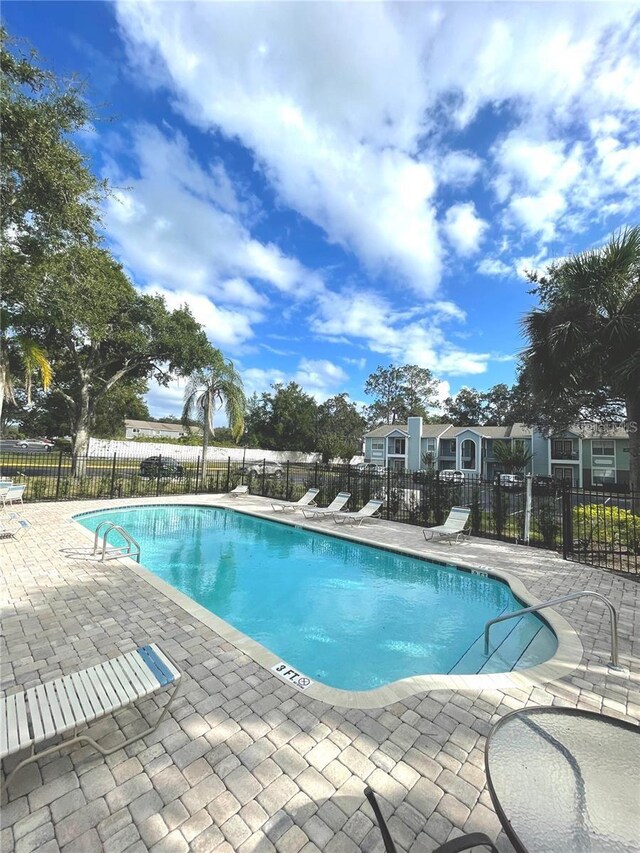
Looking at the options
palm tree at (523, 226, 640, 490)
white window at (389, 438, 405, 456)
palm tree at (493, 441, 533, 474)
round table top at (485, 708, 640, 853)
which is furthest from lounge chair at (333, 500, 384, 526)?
white window at (389, 438, 405, 456)

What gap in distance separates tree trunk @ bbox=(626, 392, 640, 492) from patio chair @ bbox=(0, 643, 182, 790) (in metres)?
10.5

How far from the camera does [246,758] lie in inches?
91.9

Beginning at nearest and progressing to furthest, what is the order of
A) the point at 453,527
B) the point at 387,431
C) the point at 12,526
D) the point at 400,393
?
the point at 12,526 < the point at 453,527 < the point at 387,431 < the point at 400,393

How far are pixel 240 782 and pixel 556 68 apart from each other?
977 centimetres

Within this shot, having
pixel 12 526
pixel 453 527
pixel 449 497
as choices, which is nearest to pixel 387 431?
pixel 449 497

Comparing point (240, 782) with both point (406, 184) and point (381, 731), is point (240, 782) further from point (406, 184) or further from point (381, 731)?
point (406, 184)

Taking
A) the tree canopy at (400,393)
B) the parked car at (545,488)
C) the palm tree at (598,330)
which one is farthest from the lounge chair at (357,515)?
the tree canopy at (400,393)

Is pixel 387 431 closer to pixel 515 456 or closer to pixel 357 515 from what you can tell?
pixel 515 456

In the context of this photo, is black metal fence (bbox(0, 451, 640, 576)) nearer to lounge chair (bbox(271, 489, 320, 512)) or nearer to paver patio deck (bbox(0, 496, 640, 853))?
lounge chair (bbox(271, 489, 320, 512))

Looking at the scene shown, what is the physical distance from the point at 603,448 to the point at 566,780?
33.9 meters

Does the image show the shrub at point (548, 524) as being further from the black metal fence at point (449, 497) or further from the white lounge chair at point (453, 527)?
the white lounge chair at point (453, 527)

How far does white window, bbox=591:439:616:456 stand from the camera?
28089 millimetres

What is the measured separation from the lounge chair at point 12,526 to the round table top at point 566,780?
31.0 feet

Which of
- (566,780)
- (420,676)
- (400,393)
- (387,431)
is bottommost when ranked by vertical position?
(420,676)
